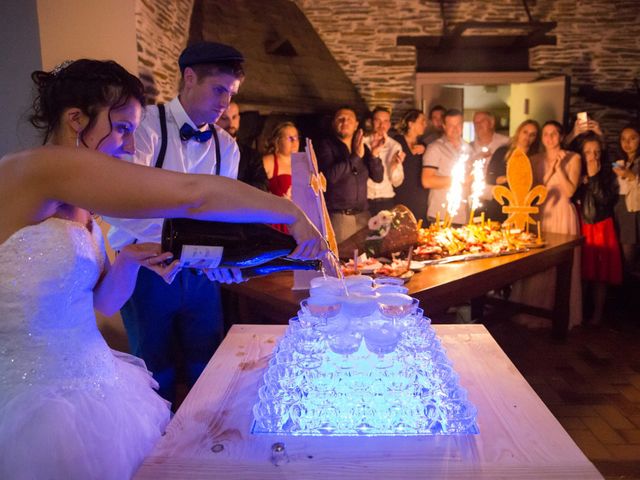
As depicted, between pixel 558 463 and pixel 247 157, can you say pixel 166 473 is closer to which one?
pixel 558 463

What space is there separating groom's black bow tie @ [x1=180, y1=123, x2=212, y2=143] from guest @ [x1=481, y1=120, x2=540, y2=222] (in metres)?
3.63

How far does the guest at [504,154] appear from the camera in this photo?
5.20 meters

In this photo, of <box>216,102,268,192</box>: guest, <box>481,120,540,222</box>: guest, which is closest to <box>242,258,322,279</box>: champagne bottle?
<box>216,102,268,192</box>: guest

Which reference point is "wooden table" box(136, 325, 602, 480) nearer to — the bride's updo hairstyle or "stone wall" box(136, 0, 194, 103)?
the bride's updo hairstyle

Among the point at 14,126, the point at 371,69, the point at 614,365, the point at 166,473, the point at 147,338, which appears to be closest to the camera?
the point at 166,473

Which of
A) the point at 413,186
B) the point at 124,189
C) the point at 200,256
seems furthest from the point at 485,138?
the point at 124,189

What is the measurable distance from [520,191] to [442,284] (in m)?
1.90

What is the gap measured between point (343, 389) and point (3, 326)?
0.86 metres

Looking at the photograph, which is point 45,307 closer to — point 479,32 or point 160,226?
point 160,226

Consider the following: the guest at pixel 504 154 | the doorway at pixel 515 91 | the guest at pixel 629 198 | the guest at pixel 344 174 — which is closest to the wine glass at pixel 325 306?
the guest at pixel 344 174

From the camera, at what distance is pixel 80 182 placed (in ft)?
3.65

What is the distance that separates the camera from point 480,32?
7.50 metres

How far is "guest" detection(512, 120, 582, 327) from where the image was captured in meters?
4.80

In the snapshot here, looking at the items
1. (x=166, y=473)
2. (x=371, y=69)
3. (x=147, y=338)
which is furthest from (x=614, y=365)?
(x=371, y=69)
